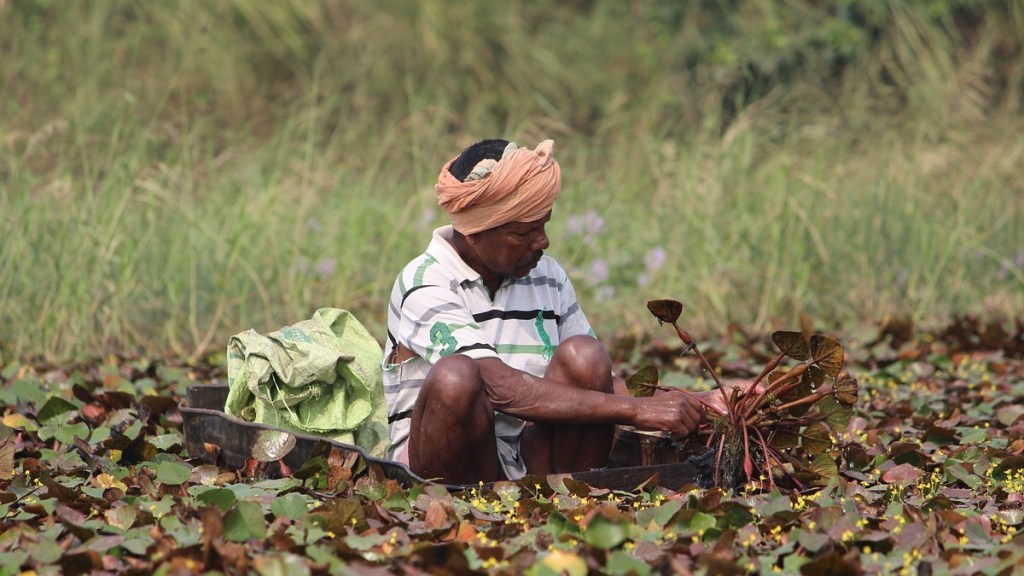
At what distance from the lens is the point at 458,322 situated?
3783 millimetres

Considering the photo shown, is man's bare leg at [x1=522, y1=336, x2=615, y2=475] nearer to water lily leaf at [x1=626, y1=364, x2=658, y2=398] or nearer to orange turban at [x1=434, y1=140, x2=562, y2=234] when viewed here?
water lily leaf at [x1=626, y1=364, x2=658, y2=398]

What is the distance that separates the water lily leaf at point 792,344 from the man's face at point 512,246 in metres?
0.71

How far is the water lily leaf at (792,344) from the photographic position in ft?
11.8

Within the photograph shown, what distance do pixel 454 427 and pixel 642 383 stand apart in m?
0.56

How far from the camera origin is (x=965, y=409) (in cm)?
514

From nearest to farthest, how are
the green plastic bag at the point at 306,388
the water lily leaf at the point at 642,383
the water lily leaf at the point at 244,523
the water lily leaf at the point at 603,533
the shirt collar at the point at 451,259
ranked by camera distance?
the water lily leaf at the point at 603,533 → the water lily leaf at the point at 244,523 → the water lily leaf at the point at 642,383 → the shirt collar at the point at 451,259 → the green plastic bag at the point at 306,388

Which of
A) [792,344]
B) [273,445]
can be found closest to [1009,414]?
[792,344]

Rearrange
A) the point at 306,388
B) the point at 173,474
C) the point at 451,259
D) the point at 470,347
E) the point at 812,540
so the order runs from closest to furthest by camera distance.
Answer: the point at 812,540, the point at 470,347, the point at 173,474, the point at 451,259, the point at 306,388

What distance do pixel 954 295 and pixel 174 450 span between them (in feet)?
14.5

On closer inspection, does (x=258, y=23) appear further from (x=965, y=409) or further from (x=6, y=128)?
(x=965, y=409)

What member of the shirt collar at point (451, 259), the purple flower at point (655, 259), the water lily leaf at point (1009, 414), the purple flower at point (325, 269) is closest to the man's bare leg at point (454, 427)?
the shirt collar at point (451, 259)

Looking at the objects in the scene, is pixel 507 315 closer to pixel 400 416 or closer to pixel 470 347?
pixel 470 347

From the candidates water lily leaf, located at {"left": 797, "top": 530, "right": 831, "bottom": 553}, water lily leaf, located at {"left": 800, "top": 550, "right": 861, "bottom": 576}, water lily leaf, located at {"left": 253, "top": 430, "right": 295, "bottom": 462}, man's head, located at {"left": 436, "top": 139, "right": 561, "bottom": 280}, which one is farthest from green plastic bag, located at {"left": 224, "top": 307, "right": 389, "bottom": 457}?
water lily leaf, located at {"left": 800, "top": 550, "right": 861, "bottom": 576}

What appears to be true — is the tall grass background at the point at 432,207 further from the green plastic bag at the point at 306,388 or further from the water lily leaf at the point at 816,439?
the water lily leaf at the point at 816,439
